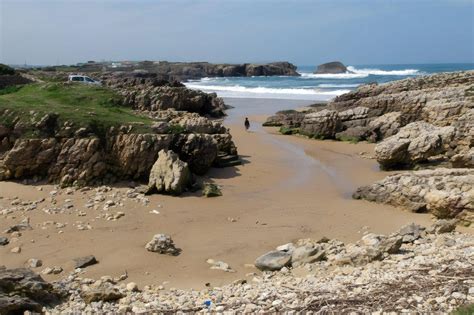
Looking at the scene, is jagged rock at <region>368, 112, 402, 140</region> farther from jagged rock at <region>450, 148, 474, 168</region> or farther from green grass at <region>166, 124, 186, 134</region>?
green grass at <region>166, 124, 186, 134</region>

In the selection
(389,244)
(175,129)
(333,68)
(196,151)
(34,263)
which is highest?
(333,68)

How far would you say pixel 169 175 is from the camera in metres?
15.5

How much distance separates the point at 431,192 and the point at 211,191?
251 inches

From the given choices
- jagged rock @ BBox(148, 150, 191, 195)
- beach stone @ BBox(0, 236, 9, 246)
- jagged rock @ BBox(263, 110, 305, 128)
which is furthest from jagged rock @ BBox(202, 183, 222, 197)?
jagged rock @ BBox(263, 110, 305, 128)

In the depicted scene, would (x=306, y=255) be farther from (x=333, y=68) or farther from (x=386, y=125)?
(x=333, y=68)

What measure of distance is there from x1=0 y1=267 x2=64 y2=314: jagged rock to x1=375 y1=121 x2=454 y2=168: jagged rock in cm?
1352

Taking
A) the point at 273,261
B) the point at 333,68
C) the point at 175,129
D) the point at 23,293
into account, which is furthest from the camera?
the point at 333,68

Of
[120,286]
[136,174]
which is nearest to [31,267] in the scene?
[120,286]

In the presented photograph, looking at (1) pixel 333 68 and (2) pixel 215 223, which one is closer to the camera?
(2) pixel 215 223

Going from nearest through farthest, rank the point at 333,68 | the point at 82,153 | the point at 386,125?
the point at 82,153, the point at 386,125, the point at 333,68

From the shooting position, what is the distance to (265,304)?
24.1 ft

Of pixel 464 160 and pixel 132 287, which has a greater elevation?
pixel 464 160

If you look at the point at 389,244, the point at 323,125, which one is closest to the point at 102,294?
the point at 389,244

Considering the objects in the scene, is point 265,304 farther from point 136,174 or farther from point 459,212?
point 136,174
